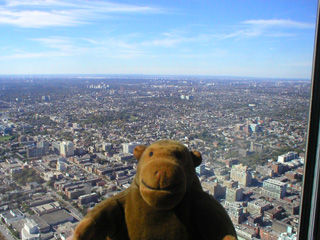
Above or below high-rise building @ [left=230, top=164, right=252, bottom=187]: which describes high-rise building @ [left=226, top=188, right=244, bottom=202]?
below

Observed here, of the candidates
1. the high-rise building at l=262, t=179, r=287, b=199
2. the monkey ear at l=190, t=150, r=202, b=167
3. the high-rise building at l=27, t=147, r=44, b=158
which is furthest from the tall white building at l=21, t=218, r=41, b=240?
the high-rise building at l=262, t=179, r=287, b=199

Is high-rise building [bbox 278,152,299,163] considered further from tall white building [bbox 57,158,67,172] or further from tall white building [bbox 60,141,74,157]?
tall white building [bbox 60,141,74,157]

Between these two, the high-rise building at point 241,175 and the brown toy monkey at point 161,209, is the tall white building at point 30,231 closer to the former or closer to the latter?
the brown toy monkey at point 161,209

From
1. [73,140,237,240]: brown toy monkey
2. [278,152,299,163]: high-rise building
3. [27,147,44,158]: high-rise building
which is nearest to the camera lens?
[73,140,237,240]: brown toy monkey

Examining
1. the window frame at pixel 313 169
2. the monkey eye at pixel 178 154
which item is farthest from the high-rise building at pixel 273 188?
the monkey eye at pixel 178 154

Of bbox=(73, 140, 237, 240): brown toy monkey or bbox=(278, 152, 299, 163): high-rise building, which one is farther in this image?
bbox=(278, 152, 299, 163): high-rise building

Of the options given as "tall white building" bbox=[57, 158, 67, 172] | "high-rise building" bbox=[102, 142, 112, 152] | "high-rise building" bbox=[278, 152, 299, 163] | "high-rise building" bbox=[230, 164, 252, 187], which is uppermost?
"high-rise building" bbox=[278, 152, 299, 163]

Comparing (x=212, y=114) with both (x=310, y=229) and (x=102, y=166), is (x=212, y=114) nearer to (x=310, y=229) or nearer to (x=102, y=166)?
(x=102, y=166)
